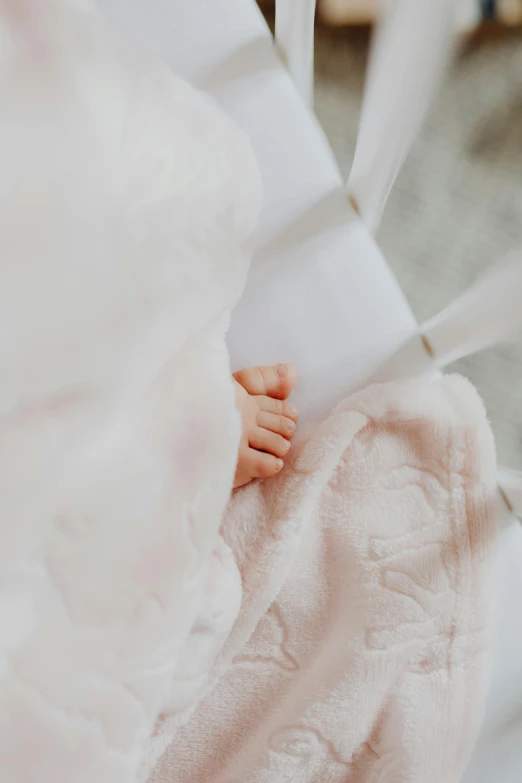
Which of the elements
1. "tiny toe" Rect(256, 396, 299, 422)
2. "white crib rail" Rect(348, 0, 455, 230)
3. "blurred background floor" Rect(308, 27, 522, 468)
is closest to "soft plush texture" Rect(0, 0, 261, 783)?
"white crib rail" Rect(348, 0, 455, 230)

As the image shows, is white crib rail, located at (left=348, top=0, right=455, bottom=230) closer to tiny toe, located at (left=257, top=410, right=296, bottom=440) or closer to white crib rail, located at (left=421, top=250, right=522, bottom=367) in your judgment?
white crib rail, located at (left=421, top=250, right=522, bottom=367)

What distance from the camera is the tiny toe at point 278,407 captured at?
61 cm

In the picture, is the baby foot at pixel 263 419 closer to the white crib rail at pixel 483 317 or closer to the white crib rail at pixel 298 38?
the white crib rail at pixel 483 317

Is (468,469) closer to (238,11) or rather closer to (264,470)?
(264,470)

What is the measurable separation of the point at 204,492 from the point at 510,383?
2.20 ft

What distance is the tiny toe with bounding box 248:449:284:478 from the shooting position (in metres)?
0.59

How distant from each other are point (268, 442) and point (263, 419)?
0.08 feet

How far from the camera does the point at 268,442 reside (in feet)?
1.97

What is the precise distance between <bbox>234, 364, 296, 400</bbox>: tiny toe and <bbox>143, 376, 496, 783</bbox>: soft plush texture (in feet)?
0.17

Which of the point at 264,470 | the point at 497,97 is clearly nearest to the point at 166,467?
the point at 264,470

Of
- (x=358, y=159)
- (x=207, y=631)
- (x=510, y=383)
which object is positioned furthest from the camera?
(x=510, y=383)

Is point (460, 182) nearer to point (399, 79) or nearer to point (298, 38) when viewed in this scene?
point (298, 38)

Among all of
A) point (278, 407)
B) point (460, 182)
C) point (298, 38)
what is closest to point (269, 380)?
point (278, 407)

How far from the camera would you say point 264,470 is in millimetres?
599
